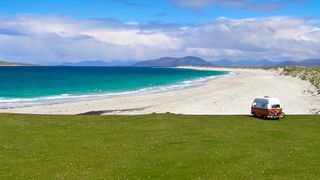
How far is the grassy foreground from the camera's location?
2703 cm

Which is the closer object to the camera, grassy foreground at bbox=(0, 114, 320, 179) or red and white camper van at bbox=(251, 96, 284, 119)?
grassy foreground at bbox=(0, 114, 320, 179)

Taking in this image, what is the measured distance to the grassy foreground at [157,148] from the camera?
2703 centimetres

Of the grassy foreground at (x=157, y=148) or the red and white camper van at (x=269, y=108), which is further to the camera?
the red and white camper van at (x=269, y=108)

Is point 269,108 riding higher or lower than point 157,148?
higher

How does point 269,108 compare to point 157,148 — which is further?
point 269,108

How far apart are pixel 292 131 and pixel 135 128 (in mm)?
14856

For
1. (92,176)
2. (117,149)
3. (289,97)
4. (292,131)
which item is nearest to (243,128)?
(292,131)

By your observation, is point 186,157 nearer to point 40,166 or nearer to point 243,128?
point 40,166

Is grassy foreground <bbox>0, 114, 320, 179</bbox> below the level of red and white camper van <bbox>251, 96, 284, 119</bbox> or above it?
below

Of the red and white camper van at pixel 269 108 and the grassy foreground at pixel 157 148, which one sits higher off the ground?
the red and white camper van at pixel 269 108

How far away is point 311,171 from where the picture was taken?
27078mm

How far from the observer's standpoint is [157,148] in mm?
33188

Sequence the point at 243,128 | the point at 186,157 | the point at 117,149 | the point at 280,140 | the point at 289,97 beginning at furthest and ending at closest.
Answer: the point at 289,97, the point at 243,128, the point at 280,140, the point at 117,149, the point at 186,157

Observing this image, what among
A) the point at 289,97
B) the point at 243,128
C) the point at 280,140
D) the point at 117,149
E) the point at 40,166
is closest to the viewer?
the point at 40,166
